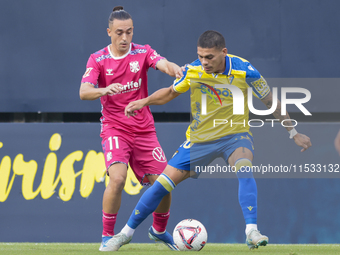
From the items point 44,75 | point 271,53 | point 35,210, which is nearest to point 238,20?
point 271,53

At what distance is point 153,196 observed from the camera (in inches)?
178

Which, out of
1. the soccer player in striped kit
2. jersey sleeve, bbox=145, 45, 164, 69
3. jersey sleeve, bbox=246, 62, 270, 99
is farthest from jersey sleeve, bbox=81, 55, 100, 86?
jersey sleeve, bbox=246, 62, 270, 99

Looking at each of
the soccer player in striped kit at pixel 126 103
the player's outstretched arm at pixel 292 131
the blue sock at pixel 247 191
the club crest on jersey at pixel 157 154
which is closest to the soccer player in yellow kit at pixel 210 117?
the player's outstretched arm at pixel 292 131

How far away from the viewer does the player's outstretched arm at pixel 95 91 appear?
4.39 meters

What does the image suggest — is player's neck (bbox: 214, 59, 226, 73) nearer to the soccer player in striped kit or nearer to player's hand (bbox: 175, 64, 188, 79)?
player's hand (bbox: 175, 64, 188, 79)

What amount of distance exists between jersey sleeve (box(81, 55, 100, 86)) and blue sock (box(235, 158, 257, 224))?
5.18ft

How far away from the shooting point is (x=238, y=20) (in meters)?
6.67

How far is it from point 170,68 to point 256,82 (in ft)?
2.73

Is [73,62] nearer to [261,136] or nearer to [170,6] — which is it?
[170,6]

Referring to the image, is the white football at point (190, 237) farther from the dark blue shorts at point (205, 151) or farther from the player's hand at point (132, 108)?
the player's hand at point (132, 108)

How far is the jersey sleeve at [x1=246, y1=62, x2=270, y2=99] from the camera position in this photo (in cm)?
448

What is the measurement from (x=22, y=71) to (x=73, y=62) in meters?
0.68

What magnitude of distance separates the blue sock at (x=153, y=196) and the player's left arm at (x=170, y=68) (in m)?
0.92

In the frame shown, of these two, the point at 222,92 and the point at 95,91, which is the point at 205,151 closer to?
the point at 222,92
